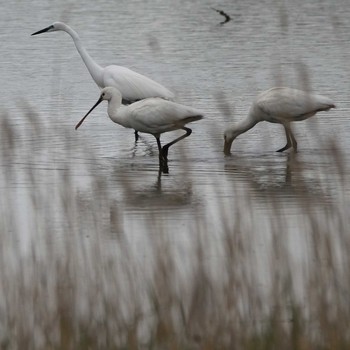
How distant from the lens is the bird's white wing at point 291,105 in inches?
446

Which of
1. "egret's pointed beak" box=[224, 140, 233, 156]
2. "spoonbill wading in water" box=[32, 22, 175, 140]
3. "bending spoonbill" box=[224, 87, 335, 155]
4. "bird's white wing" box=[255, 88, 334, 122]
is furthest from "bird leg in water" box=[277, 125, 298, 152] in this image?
"spoonbill wading in water" box=[32, 22, 175, 140]

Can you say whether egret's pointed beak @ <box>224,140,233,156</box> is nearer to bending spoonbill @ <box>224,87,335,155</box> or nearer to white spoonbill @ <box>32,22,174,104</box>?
bending spoonbill @ <box>224,87,335,155</box>

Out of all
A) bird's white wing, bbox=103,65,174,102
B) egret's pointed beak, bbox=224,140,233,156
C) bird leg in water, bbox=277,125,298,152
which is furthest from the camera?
bird's white wing, bbox=103,65,174,102

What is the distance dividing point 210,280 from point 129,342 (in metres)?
0.57

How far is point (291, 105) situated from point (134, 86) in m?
2.09

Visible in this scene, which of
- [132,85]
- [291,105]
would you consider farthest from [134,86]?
[291,105]

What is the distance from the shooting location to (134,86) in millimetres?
12961

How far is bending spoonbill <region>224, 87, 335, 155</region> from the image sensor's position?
11.4 meters

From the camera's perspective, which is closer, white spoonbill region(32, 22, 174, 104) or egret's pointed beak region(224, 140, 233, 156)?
egret's pointed beak region(224, 140, 233, 156)

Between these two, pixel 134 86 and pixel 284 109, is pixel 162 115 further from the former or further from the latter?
pixel 134 86

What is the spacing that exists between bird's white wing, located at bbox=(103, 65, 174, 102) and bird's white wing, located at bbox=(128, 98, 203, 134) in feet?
5.39

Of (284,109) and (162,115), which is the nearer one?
(162,115)

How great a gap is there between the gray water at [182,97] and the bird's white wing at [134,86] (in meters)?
0.39

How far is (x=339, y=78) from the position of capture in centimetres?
1700
